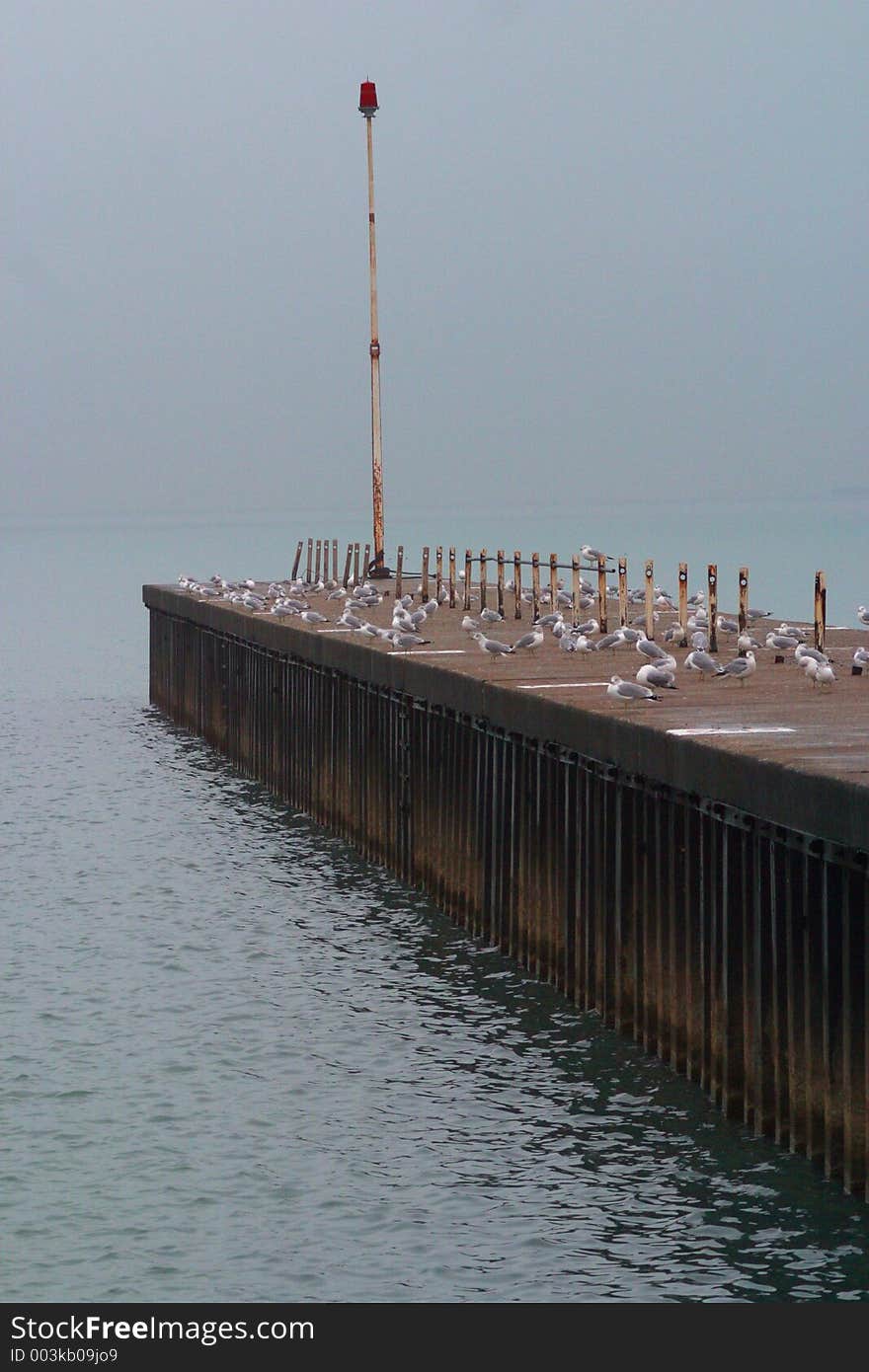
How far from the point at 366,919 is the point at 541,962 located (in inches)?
162

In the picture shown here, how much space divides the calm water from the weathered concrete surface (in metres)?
2.24

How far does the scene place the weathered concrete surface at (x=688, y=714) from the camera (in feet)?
46.8

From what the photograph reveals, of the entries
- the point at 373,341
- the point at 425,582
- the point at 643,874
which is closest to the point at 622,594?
the point at 643,874

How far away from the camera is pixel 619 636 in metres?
26.0

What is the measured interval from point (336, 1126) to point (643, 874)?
118 inches

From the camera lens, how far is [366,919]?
24.1 meters

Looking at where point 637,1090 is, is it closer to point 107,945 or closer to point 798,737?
point 798,737


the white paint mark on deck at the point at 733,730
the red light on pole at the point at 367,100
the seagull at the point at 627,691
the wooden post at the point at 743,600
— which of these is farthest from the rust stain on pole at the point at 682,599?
the red light on pole at the point at 367,100

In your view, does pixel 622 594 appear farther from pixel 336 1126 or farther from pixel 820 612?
pixel 336 1126

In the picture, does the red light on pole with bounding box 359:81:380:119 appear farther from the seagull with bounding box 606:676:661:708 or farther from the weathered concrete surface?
the seagull with bounding box 606:676:661:708

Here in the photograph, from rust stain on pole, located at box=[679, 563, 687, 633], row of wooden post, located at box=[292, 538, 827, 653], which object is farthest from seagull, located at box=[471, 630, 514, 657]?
rust stain on pole, located at box=[679, 563, 687, 633]

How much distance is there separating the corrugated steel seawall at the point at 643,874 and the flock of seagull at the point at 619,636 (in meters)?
0.90

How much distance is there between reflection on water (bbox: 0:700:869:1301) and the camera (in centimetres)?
1346

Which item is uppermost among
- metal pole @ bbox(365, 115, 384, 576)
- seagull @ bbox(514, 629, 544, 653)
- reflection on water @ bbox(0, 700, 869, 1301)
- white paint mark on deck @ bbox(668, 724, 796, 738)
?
metal pole @ bbox(365, 115, 384, 576)
